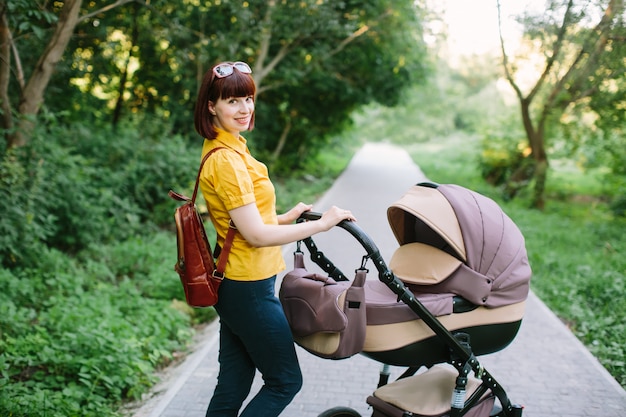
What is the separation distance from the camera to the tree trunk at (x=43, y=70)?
253 inches

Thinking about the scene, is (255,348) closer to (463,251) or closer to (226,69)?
(463,251)

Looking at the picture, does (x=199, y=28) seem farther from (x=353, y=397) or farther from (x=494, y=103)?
(x=494, y=103)

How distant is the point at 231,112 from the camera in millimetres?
2404

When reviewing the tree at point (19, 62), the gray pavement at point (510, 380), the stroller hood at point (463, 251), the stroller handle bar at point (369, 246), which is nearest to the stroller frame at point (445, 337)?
the stroller handle bar at point (369, 246)

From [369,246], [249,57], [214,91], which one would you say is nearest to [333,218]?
[369,246]

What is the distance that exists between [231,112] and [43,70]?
513 centimetres

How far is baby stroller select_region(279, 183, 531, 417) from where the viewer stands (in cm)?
253

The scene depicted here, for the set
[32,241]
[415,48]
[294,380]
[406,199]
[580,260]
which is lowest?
[580,260]

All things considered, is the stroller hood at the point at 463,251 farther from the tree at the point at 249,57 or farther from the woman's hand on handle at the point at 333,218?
the tree at the point at 249,57

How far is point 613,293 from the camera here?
6.28 meters

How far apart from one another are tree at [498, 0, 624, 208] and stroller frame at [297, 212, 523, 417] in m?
7.42

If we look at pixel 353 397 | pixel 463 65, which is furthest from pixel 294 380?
pixel 463 65

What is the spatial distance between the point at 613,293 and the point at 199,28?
29.9 ft

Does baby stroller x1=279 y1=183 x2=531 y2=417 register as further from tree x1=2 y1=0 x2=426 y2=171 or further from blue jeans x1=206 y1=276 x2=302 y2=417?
tree x1=2 y1=0 x2=426 y2=171
